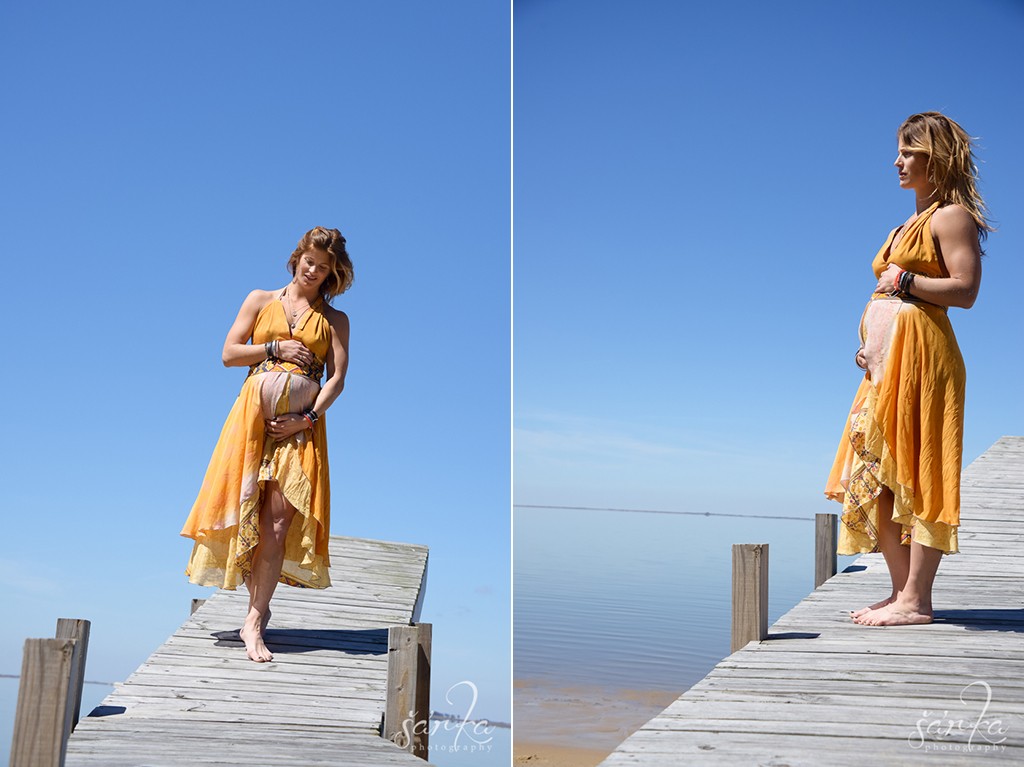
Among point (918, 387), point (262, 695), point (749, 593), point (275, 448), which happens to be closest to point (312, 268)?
point (275, 448)

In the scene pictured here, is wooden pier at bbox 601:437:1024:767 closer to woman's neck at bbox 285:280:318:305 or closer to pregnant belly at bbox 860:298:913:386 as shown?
pregnant belly at bbox 860:298:913:386

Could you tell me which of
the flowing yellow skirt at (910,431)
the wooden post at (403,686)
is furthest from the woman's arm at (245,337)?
the flowing yellow skirt at (910,431)

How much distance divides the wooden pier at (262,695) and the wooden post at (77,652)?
0.23 ft

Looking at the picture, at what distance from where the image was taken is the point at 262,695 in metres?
3.91

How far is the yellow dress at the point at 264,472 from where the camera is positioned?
4.46 meters

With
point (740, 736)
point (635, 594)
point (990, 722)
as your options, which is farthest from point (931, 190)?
point (635, 594)

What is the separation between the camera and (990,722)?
104 inches

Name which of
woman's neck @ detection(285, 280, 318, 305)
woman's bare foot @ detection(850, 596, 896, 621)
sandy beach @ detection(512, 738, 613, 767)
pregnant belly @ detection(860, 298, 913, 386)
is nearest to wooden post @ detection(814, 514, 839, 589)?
woman's bare foot @ detection(850, 596, 896, 621)

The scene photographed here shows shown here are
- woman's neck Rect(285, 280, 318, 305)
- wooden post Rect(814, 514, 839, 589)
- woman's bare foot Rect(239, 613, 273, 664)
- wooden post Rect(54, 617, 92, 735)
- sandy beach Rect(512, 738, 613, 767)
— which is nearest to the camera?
wooden post Rect(54, 617, 92, 735)

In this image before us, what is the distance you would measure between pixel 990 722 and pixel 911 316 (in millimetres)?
1830

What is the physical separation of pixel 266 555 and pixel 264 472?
Result: 1.24ft

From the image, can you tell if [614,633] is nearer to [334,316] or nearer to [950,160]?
[334,316]

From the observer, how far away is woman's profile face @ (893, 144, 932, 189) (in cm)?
407

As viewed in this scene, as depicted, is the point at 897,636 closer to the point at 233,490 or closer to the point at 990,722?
the point at 990,722
